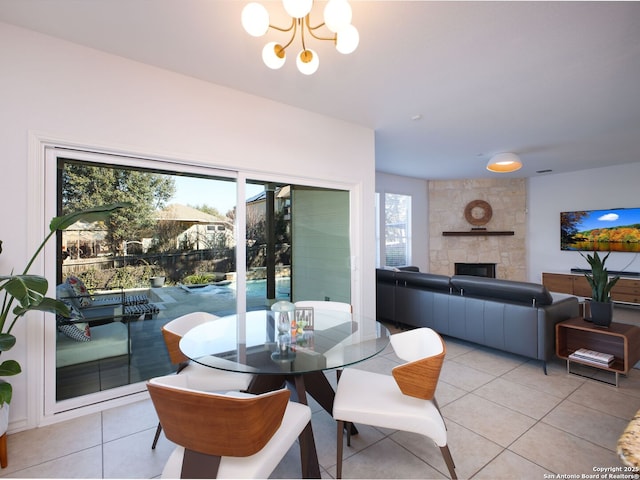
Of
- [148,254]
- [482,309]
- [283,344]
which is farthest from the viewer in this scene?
[482,309]

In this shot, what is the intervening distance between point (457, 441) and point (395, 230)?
512 centimetres

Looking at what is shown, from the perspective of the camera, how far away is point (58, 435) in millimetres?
2076

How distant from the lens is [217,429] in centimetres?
114

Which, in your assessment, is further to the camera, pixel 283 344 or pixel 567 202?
pixel 567 202

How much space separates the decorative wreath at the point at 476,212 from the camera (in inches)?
278

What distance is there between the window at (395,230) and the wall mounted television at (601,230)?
3.17m

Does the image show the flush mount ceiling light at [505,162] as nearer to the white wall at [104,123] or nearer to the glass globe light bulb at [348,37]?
the white wall at [104,123]

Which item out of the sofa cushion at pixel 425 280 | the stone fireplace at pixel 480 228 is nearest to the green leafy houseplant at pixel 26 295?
the sofa cushion at pixel 425 280

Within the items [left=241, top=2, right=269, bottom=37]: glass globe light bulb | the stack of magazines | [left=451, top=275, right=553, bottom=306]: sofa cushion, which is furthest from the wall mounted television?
[left=241, top=2, right=269, bottom=37]: glass globe light bulb

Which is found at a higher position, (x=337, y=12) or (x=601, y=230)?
(x=337, y=12)

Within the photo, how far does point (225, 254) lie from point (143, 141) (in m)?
1.22

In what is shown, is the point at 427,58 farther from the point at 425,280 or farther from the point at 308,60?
the point at 425,280

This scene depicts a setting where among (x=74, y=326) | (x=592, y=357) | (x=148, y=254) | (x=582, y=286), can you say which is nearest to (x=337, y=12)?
(x=148, y=254)

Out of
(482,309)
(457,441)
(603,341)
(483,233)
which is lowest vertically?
(457,441)
